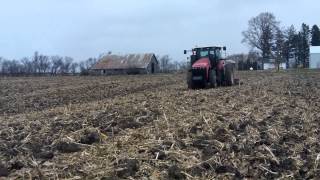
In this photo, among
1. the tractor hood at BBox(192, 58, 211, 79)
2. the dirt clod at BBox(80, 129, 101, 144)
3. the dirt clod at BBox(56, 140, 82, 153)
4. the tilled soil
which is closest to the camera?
the tilled soil

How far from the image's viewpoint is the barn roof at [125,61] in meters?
100

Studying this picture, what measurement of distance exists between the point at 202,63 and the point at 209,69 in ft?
1.50

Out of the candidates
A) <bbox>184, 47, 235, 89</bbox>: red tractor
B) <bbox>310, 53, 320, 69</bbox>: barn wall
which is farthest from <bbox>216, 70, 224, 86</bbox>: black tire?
<bbox>310, 53, 320, 69</bbox>: barn wall

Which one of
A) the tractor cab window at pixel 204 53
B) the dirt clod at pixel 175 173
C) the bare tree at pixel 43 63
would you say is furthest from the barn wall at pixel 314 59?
the dirt clod at pixel 175 173

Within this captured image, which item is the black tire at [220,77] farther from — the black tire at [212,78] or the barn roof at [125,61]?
the barn roof at [125,61]

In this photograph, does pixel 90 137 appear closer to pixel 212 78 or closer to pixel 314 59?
pixel 212 78

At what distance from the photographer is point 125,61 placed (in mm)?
102062

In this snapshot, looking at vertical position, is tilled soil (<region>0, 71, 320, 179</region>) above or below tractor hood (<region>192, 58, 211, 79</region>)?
below

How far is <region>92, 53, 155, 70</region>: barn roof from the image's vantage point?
100 metres

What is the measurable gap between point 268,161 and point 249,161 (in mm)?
281

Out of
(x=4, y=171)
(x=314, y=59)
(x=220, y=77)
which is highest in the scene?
(x=220, y=77)

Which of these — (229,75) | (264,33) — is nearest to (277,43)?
(264,33)

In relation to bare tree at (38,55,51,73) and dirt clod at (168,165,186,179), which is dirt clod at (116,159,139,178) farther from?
bare tree at (38,55,51,73)

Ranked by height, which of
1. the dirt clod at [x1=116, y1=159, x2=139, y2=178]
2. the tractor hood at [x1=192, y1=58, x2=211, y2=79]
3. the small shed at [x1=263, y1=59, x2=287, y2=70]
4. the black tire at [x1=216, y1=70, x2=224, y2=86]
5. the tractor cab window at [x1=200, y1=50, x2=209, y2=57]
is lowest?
the small shed at [x1=263, y1=59, x2=287, y2=70]
